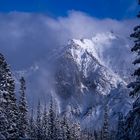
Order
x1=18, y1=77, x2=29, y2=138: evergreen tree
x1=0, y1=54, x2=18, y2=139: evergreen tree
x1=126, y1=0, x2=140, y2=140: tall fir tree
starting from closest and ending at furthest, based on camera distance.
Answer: x1=126, y1=0, x2=140, y2=140: tall fir tree → x1=0, y1=54, x2=18, y2=139: evergreen tree → x1=18, y1=77, x2=29, y2=138: evergreen tree

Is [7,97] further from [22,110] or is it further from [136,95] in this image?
[136,95]

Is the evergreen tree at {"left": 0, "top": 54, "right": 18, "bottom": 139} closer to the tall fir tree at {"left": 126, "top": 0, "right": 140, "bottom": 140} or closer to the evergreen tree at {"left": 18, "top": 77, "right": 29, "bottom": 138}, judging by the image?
the evergreen tree at {"left": 18, "top": 77, "right": 29, "bottom": 138}

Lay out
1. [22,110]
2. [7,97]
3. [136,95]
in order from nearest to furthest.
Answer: [136,95] → [7,97] → [22,110]

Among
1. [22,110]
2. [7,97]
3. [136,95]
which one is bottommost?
[136,95]

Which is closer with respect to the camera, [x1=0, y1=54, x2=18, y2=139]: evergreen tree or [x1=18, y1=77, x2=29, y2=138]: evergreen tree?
[x1=0, y1=54, x2=18, y2=139]: evergreen tree

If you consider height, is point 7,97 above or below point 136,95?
above

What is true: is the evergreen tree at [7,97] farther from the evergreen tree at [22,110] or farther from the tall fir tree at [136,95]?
the tall fir tree at [136,95]

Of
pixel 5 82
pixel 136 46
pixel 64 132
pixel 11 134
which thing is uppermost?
pixel 64 132

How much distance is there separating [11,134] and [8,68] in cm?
537

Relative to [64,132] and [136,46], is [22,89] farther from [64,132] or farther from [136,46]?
[64,132]

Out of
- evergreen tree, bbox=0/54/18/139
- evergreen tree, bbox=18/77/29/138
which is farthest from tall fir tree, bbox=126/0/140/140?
evergreen tree, bbox=18/77/29/138

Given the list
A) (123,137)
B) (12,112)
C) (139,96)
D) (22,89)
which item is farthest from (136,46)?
(22,89)

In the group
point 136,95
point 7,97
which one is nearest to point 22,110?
point 7,97

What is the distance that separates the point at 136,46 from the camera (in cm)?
2698
